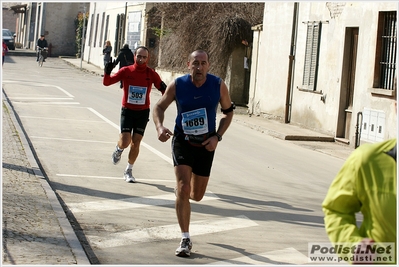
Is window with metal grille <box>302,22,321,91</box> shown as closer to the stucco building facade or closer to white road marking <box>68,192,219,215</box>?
the stucco building facade

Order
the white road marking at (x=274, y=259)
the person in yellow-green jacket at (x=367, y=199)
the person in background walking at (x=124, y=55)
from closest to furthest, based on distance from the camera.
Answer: the person in yellow-green jacket at (x=367, y=199), the white road marking at (x=274, y=259), the person in background walking at (x=124, y=55)

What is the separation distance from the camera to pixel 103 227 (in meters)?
8.23

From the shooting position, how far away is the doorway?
18.3 meters

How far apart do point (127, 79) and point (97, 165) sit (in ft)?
6.61

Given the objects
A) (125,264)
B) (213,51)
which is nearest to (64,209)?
(125,264)

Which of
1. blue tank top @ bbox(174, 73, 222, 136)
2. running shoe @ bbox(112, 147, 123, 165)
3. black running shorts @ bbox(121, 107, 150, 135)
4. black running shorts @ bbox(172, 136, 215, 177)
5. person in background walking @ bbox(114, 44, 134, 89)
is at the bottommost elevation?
running shoe @ bbox(112, 147, 123, 165)

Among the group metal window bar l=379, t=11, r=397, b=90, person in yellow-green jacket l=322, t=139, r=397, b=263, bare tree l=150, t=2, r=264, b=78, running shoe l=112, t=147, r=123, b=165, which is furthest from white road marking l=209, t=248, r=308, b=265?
bare tree l=150, t=2, r=264, b=78

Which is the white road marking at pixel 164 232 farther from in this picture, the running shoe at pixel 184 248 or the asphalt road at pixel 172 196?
the running shoe at pixel 184 248

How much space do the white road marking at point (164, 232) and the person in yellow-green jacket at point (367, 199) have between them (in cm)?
419

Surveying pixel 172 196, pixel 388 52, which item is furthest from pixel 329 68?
pixel 172 196

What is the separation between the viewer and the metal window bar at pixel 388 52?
1616cm

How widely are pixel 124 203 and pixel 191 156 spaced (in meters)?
2.41

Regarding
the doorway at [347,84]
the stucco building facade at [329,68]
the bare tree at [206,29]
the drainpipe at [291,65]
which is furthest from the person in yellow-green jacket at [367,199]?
the bare tree at [206,29]

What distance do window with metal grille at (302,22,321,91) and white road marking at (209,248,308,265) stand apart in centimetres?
1293
